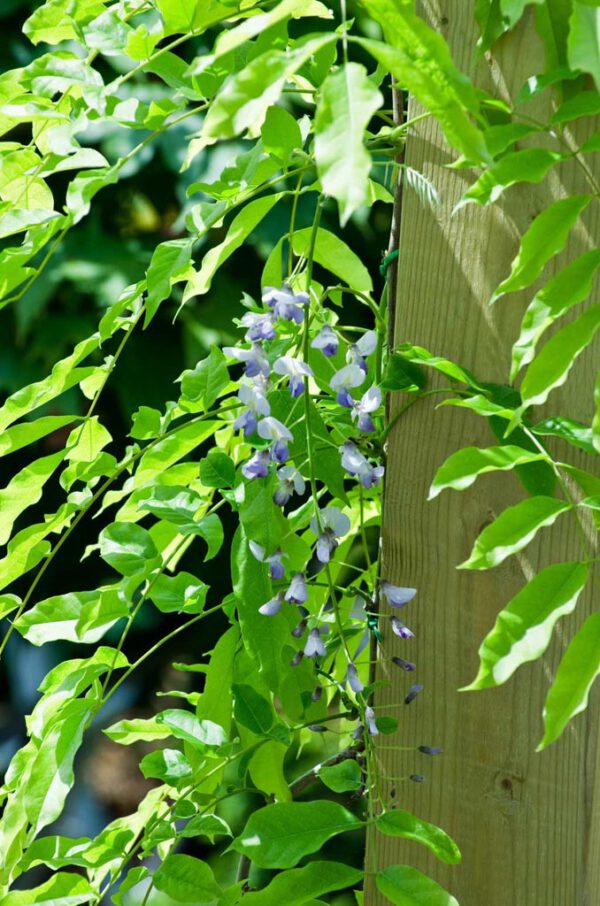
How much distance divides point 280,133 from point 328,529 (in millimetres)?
257

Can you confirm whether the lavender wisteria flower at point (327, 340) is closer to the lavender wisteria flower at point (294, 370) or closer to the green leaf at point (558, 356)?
the lavender wisteria flower at point (294, 370)

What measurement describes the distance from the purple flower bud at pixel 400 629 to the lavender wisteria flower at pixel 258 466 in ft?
0.47

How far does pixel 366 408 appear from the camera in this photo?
0.73 m

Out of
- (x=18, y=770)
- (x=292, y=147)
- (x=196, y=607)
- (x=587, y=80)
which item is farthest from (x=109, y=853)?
(x=587, y=80)

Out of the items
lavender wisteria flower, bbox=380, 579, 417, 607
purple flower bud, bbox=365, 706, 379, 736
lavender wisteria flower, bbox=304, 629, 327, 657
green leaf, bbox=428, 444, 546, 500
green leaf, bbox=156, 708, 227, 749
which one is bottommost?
purple flower bud, bbox=365, 706, 379, 736

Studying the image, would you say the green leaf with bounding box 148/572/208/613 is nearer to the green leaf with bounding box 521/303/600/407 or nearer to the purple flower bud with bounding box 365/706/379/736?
the purple flower bud with bounding box 365/706/379/736

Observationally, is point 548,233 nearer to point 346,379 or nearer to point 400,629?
point 346,379

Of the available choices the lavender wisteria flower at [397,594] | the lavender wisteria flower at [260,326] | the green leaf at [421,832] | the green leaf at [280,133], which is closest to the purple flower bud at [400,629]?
Answer: the lavender wisteria flower at [397,594]

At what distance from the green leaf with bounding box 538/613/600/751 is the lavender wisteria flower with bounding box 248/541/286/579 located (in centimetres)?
21

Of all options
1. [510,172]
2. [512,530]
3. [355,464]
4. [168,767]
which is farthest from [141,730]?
[510,172]

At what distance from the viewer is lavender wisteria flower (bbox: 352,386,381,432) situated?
73cm

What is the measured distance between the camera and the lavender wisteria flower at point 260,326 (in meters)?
0.69

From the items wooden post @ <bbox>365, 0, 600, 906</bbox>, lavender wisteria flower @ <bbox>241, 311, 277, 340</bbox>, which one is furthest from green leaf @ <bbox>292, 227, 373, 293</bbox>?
lavender wisteria flower @ <bbox>241, 311, 277, 340</bbox>

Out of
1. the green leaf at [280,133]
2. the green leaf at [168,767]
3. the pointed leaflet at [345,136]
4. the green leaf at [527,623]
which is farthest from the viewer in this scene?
the green leaf at [168,767]
